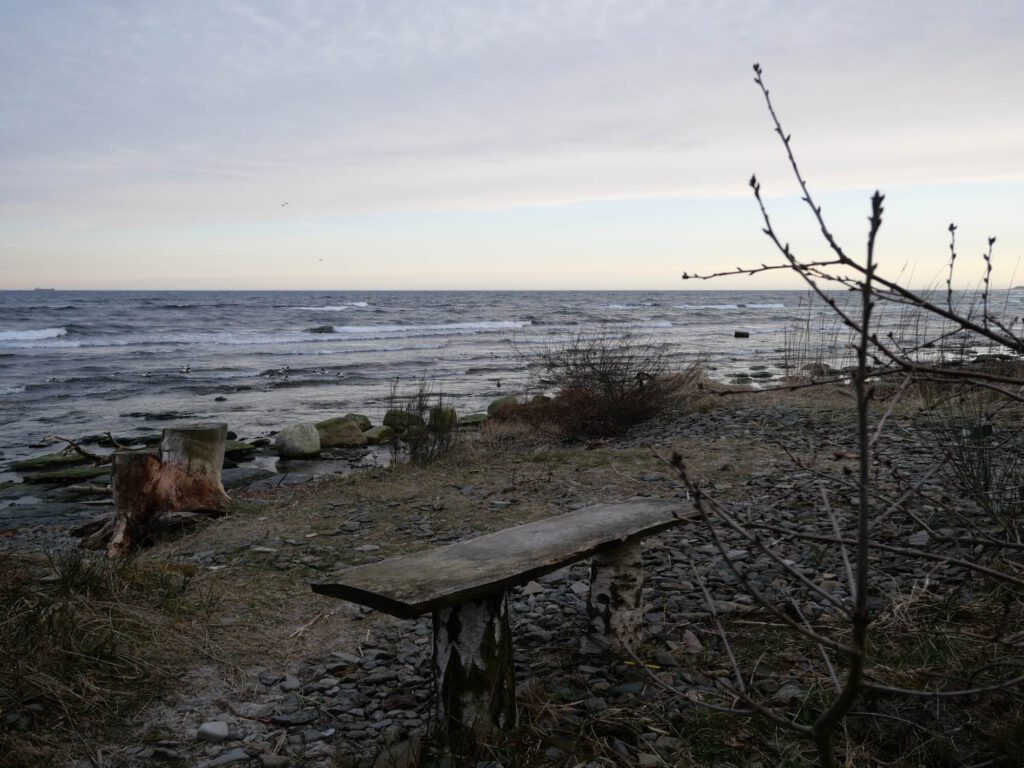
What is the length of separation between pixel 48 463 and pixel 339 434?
427 cm

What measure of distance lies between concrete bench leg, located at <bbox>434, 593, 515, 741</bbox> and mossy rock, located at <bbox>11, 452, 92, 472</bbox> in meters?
10.4

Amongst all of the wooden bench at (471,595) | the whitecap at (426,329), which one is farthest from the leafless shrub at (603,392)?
the whitecap at (426,329)

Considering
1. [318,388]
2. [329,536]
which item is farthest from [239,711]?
[318,388]

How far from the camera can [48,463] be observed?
11.6 metres

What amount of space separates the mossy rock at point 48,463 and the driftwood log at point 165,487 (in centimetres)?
513

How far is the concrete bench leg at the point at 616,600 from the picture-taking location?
389cm

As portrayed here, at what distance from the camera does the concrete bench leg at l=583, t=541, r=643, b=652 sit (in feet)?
12.8

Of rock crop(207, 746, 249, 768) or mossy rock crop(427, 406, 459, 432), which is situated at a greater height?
mossy rock crop(427, 406, 459, 432)

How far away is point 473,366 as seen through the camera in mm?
25969

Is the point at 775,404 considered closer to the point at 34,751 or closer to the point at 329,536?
the point at 329,536

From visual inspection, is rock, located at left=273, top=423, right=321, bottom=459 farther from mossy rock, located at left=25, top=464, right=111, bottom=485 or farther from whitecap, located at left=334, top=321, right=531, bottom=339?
whitecap, located at left=334, top=321, right=531, bottom=339

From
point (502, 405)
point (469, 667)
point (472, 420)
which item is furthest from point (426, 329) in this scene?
point (469, 667)

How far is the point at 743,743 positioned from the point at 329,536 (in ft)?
13.7

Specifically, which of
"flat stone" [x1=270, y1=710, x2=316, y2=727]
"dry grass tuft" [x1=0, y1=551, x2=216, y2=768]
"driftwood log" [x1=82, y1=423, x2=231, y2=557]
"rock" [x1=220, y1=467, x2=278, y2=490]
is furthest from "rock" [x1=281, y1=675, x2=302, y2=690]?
"rock" [x1=220, y1=467, x2=278, y2=490]
